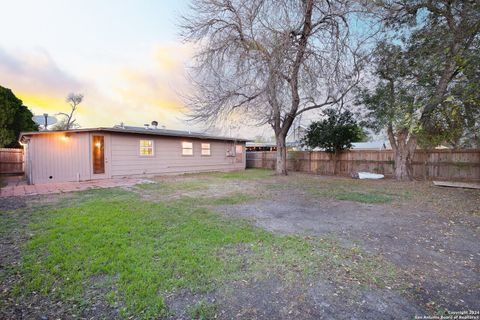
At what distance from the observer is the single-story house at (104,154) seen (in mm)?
9453

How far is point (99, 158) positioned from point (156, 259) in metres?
10.0

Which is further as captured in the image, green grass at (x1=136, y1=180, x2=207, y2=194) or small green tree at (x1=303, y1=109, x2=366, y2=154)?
small green tree at (x1=303, y1=109, x2=366, y2=154)

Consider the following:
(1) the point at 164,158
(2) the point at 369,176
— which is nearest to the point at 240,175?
(1) the point at 164,158

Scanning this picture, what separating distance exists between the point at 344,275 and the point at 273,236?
49.0 inches

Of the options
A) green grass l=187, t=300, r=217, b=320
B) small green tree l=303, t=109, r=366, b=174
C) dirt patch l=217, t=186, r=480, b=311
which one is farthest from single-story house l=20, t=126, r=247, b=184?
green grass l=187, t=300, r=217, b=320

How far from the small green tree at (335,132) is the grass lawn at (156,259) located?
10437 mm

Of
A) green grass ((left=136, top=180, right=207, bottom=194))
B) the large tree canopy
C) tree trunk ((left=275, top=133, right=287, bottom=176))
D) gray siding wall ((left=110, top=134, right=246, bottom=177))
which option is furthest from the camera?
tree trunk ((left=275, top=133, right=287, bottom=176))

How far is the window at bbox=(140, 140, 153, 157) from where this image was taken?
1130 cm

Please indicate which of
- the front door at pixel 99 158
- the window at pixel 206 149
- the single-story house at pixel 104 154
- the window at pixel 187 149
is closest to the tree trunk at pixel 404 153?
the window at pixel 206 149

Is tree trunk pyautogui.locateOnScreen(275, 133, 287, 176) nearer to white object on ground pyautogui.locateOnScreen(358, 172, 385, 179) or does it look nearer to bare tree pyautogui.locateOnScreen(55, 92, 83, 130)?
white object on ground pyautogui.locateOnScreen(358, 172, 385, 179)

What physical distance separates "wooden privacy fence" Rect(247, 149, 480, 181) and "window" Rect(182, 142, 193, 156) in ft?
22.6

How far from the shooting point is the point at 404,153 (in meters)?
10.0

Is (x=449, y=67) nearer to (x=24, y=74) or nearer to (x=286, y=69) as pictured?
(x=286, y=69)

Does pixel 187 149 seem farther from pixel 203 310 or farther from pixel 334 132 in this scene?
pixel 203 310
